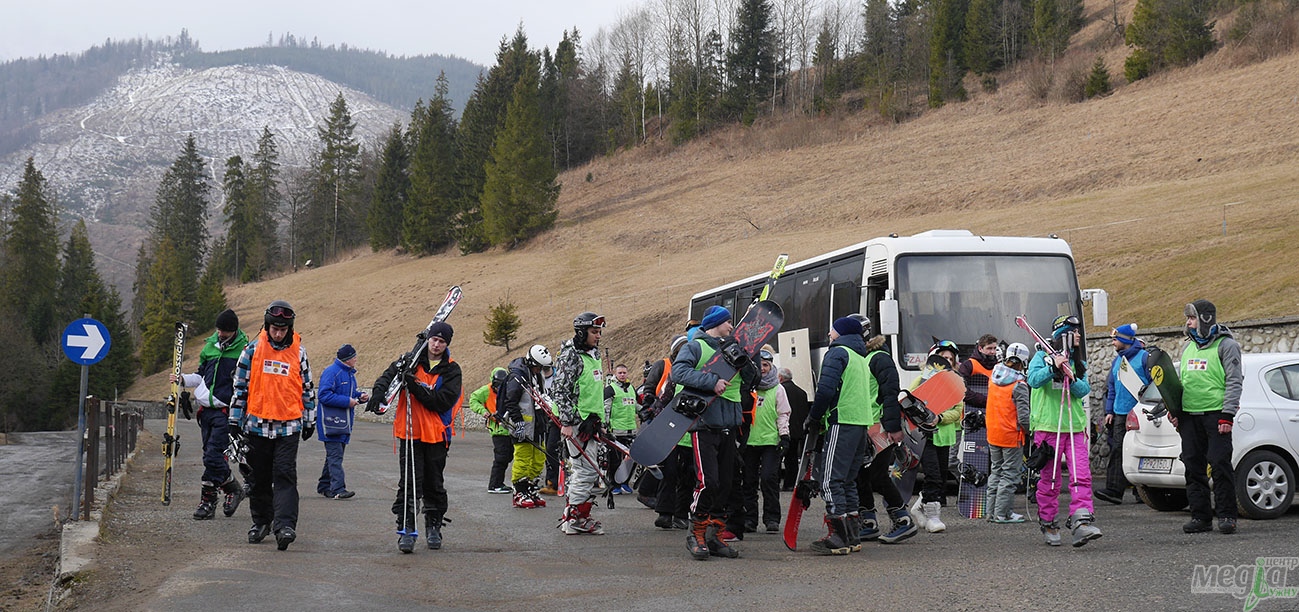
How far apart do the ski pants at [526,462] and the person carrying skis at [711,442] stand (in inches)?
175

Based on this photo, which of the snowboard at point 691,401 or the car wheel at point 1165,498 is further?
the car wheel at point 1165,498

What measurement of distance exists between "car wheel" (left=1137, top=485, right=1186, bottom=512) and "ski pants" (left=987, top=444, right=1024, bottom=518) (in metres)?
1.87

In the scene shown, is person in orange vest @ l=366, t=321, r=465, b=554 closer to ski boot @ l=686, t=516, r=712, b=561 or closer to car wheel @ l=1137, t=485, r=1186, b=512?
ski boot @ l=686, t=516, r=712, b=561

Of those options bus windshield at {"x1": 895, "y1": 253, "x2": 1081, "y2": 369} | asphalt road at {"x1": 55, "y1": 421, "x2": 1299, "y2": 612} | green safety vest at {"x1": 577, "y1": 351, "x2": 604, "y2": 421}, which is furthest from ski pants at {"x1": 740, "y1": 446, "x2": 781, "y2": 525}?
bus windshield at {"x1": 895, "y1": 253, "x2": 1081, "y2": 369}

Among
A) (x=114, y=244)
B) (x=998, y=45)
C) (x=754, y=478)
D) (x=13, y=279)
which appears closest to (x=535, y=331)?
(x=754, y=478)

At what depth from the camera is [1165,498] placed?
1185 cm

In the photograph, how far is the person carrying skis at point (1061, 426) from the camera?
8.97 meters

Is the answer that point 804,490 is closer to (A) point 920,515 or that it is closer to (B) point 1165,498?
(A) point 920,515

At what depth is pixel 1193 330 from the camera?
9711 mm

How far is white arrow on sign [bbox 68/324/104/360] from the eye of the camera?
470 inches

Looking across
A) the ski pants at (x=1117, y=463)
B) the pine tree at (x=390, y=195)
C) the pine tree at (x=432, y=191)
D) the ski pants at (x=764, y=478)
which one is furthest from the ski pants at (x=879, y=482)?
the pine tree at (x=390, y=195)

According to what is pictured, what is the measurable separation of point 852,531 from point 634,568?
6.07 ft

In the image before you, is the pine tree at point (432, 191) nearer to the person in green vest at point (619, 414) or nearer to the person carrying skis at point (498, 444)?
the person carrying skis at point (498, 444)

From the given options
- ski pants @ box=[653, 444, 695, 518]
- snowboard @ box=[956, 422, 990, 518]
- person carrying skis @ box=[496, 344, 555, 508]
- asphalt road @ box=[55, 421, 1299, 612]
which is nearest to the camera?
asphalt road @ box=[55, 421, 1299, 612]
